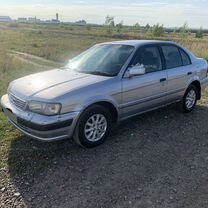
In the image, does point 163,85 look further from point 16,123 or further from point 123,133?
point 16,123

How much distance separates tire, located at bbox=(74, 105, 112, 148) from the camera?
13.7ft

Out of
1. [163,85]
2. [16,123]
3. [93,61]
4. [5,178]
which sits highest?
[93,61]

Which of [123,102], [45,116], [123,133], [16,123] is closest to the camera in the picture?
[45,116]

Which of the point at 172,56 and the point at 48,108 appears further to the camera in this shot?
the point at 172,56

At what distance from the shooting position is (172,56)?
5.73 metres

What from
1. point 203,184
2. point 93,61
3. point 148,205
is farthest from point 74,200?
point 93,61

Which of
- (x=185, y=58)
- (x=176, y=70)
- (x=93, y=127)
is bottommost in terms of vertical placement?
(x=93, y=127)

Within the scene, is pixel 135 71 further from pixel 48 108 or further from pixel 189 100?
pixel 189 100

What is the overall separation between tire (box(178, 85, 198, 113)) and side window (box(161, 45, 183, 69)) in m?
0.65

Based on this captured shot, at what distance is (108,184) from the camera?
138 inches

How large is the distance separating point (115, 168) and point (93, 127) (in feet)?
2.54

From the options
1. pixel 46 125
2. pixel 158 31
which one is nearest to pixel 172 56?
pixel 46 125

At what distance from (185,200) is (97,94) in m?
1.88

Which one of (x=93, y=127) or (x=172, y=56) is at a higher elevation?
(x=172, y=56)
